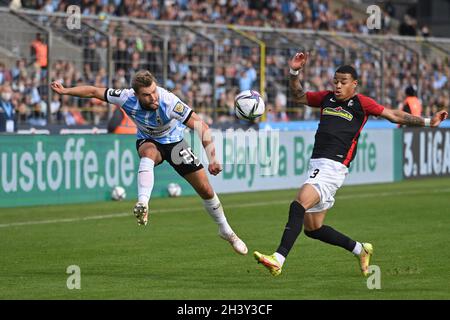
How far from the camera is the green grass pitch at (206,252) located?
10.5 metres

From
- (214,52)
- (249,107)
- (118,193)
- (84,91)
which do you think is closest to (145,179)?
(84,91)

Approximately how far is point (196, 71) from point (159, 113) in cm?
1389

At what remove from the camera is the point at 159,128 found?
12.9m

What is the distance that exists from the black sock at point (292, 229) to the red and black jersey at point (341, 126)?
702 mm

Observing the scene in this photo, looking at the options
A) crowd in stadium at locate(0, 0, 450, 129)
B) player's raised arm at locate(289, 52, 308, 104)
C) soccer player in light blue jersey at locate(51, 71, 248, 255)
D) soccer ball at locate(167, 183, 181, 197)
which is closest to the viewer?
player's raised arm at locate(289, 52, 308, 104)

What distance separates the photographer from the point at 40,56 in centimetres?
2275

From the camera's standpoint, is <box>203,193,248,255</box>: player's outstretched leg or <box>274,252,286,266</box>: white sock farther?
<box>203,193,248,255</box>: player's outstretched leg

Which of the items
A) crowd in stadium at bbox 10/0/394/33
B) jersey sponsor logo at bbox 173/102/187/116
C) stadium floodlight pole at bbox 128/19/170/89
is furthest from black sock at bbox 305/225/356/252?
crowd in stadium at bbox 10/0/394/33

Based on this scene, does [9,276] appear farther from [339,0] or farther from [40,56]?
[339,0]

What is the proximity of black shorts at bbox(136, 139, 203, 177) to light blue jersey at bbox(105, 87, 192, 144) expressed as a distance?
0.06 metres

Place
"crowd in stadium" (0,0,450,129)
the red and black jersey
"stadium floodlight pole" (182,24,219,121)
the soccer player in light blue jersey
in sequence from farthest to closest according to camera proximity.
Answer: "stadium floodlight pole" (182,24,219,121), "crowd in stadium" (0,0,450,129), the soccer player in light blue jersey, the red and black jersey

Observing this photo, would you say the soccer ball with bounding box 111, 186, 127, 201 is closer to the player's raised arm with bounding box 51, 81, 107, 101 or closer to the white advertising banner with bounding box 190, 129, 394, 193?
the white advertising banner with bounding box 190, 129, 394, 193

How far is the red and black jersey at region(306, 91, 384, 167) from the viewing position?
11484 millimetres
